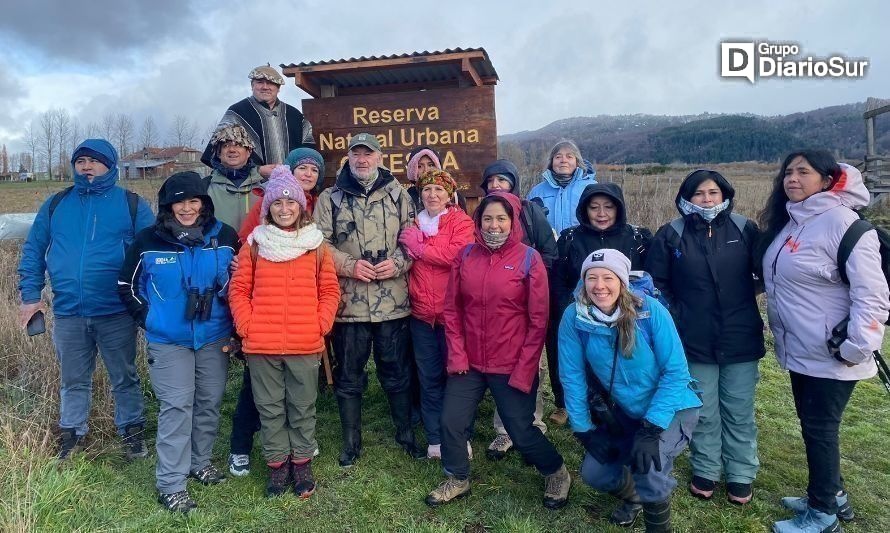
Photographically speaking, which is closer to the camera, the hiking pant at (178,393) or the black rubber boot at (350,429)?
the hiking pant at (178,393)

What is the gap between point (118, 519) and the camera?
10.7 ft

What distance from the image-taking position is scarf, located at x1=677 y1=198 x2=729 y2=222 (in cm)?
336

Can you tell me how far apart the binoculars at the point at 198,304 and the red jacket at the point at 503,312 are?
5.08 ft

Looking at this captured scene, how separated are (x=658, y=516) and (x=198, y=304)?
9.63ft

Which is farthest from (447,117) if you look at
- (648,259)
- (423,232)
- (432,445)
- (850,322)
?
(850,322)

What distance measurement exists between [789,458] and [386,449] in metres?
3.05

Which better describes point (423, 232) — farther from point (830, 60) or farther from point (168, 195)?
point (830, 60)

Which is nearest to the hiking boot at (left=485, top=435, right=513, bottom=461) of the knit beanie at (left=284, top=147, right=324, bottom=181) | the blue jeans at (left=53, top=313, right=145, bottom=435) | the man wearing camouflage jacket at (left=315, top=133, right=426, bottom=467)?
the man wearing camouflage jacket at (left=315, top=133, right=426, bottom=467)

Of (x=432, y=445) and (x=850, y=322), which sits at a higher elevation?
(x=850, y=322)

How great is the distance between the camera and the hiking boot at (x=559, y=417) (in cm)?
471

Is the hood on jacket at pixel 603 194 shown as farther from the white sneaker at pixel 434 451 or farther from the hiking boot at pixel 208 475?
the hiking boot at pixel 208 475

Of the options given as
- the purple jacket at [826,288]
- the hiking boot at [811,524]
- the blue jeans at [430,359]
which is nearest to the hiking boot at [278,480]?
the blue jeans at [430,359]

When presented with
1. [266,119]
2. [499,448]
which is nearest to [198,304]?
[266,119]

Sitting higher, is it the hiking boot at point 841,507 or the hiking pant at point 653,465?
the hiking pant at point 653,465
